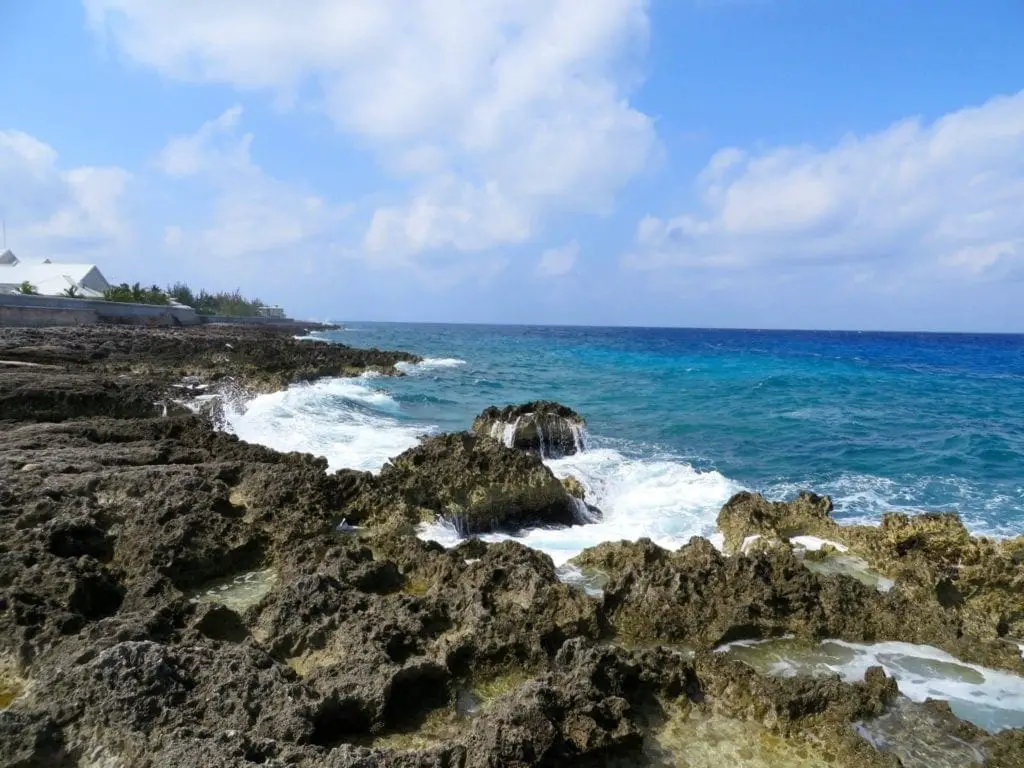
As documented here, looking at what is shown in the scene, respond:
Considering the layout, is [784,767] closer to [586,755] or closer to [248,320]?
[586,755]

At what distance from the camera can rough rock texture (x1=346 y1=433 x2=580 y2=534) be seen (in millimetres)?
10359

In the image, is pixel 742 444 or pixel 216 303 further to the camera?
pixel 216 303

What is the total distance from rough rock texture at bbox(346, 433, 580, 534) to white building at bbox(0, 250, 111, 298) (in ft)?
192

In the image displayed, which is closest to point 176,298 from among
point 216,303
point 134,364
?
point 216,303

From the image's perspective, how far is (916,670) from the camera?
6.50 meters

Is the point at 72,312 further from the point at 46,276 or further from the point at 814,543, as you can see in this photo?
the point at 814,543

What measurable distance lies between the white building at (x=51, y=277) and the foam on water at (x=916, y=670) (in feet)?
215

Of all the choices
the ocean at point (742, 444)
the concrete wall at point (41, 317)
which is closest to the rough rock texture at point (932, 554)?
the ocean at point (742, 444)

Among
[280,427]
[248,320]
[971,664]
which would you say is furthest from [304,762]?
[248,320]

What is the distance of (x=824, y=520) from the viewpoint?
10594 mm

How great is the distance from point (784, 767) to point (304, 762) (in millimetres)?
3741

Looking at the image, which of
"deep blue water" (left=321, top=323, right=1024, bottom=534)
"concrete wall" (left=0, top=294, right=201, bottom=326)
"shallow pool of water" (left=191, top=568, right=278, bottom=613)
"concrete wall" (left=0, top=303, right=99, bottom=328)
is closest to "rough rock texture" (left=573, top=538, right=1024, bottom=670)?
"shallow pool of water" (left=191, top=568, right=278, bottom=613)

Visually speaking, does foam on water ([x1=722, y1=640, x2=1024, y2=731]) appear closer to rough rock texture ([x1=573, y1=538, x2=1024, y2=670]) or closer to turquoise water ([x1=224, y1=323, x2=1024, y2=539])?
rough rock texture ([x1=573, y1=538, x2=1024, y2=670])

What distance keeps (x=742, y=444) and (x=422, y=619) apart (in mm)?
16426
